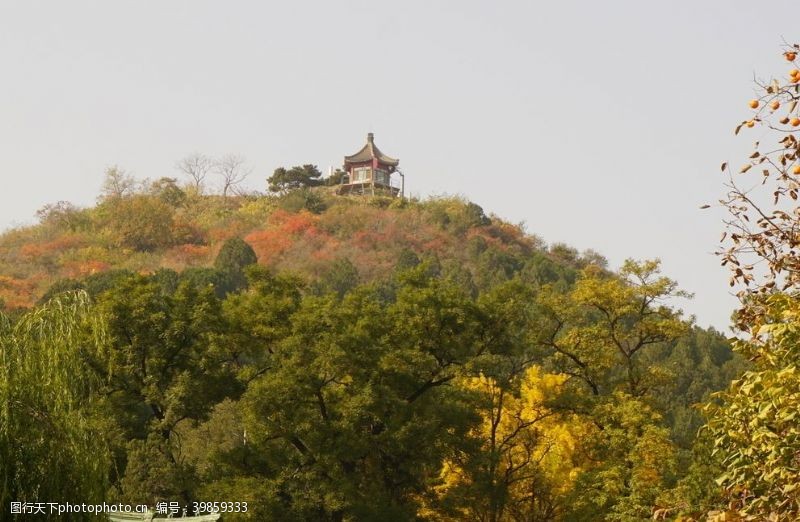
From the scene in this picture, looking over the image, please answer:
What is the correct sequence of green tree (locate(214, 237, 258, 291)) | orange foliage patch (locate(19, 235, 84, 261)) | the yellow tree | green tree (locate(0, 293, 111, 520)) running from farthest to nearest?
orange foliage patch (locate(19, 235, 84, 261))
green tree (locate(214, 237, 258, 291))
the yellow tree
green tree (locate(0, 293, 111, 520))

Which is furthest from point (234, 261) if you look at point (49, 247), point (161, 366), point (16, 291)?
point (161, 366)

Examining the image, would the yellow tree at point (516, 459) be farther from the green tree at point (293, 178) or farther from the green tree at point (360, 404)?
the green tree at point (293, 178)

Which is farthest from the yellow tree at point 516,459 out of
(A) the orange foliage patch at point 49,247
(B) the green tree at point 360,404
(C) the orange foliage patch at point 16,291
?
(A) the orange foliage patch at point 49,247

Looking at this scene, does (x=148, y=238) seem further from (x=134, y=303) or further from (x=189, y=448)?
(x=134, y=303)

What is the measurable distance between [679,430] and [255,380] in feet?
73.1

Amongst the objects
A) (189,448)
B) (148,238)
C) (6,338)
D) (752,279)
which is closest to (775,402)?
(752,279)

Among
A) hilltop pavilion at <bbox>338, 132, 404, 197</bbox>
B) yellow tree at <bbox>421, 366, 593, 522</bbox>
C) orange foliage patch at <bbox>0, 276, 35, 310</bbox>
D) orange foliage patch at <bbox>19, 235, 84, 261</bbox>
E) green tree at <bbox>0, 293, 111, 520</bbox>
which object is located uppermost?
hilltop pavilion at <bbox>338, 132, 404, 197</bbox>

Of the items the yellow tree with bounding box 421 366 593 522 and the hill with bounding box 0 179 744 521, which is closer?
the hill with bounding box 0 179 744 521

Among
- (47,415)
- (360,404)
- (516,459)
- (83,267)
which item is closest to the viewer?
(47,415)

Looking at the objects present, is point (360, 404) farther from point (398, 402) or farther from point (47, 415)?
point (47, 415)

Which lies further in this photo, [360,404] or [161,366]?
[161,366]

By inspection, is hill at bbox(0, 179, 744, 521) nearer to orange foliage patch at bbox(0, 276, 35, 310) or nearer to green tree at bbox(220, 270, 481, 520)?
green tree at bbox(220, 270, 481, 520)

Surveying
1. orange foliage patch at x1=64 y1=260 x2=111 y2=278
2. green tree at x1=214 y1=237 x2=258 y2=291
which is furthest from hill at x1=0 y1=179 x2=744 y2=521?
orange foliage patch at x1=64 y1=260 x2=111 y2=278

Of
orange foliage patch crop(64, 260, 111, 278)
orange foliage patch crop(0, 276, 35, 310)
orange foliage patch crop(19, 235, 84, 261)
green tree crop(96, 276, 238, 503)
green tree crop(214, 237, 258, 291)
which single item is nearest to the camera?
green tree crop(96, 276, 238, 503)
